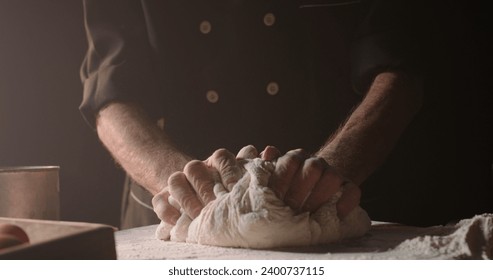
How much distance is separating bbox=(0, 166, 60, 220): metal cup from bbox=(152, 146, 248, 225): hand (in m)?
0.16

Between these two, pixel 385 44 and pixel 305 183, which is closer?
pixel 305 183

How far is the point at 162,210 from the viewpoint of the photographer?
807 millimetres

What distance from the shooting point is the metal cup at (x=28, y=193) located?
710mm

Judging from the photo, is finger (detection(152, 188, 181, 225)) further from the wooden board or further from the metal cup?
the wooden board

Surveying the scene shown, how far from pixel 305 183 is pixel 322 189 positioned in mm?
29

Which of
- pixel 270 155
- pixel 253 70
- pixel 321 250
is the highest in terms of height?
pixel 253 70

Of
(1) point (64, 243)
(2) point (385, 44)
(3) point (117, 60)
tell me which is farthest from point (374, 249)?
(3) point (117, 60)

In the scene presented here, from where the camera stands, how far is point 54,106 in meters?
1.41

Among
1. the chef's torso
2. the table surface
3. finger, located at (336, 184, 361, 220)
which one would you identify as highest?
the chef's torso

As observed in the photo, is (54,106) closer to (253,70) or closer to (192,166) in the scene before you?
(253,70)

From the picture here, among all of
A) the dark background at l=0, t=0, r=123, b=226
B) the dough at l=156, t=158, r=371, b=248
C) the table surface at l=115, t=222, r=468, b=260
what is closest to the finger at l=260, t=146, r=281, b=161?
the dough at l=156, t=158, r=371, b=248

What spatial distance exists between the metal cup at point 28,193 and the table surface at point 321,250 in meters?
0.12

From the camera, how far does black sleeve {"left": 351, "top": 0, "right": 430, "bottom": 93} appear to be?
1146mm

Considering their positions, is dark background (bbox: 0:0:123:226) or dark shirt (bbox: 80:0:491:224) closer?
dark shirt (bbox: 80:0:491:224)
